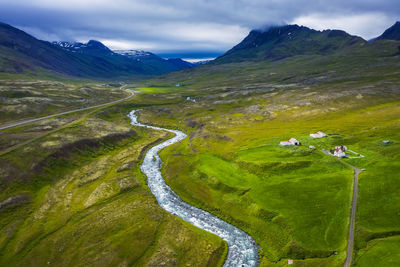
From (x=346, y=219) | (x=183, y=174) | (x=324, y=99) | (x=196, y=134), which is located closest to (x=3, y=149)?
(x=183, y=174)

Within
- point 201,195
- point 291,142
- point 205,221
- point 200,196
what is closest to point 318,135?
point 291,142

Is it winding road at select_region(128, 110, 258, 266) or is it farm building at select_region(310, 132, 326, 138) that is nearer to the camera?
winding road at select_region(128, 110, 258, 266)

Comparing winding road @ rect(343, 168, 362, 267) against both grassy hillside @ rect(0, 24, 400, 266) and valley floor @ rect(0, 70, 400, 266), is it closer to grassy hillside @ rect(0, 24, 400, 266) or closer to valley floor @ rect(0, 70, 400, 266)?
valley floor @ rect(0, 70, 400, 266)

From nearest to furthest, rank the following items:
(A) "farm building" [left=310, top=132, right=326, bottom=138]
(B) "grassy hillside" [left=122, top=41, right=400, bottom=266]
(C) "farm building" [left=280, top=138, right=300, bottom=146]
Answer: (B) "grassy hillside" [left=122, top=41, right=400, bottom=266] < (C) "farm building" [left=280, top=138, right=300, bottom=146] < (A) "farm building" [left=310, top=132, right=326, bottom=138]

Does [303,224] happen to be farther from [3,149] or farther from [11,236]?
[3,149]

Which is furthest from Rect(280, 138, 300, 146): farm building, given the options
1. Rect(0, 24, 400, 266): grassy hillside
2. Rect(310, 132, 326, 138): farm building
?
Rect(310, 132, 326, 138): farm building

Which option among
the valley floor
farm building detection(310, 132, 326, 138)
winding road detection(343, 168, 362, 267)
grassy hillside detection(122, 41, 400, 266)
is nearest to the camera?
winding road detection(343, 168, 362, 267)

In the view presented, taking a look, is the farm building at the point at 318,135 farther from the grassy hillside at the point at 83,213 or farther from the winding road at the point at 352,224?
the grassy hillside at the point at 83,213

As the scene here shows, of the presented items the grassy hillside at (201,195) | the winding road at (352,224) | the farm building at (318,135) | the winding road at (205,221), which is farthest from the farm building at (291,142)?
the winding road at (205,221)

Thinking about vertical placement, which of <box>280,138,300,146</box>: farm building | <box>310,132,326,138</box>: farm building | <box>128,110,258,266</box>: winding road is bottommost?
<box>128,110,258,266</box>: winding road
